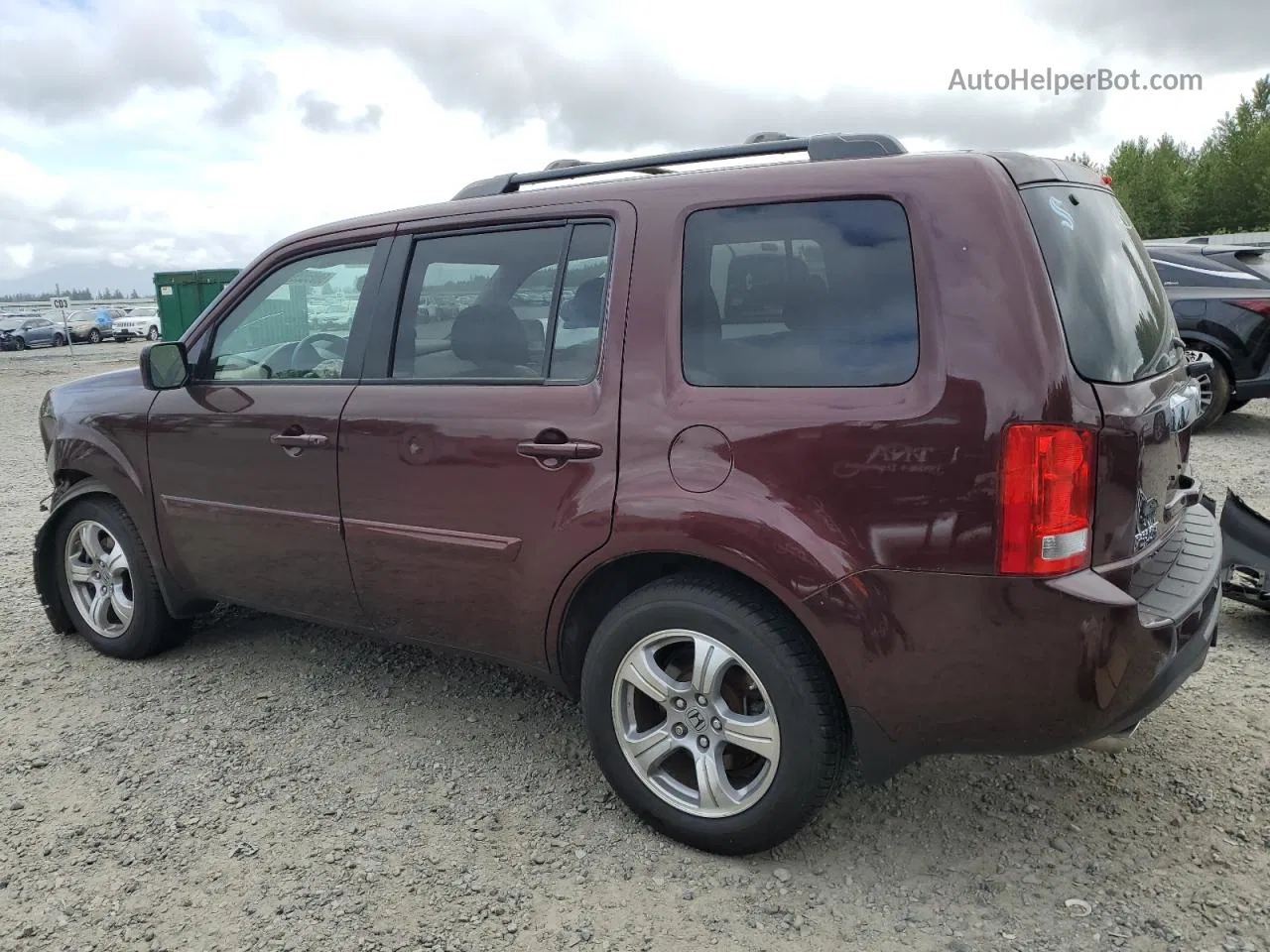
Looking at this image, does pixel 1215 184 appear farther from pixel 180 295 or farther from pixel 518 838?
pixel 518 838

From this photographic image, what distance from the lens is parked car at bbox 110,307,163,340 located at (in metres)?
39.2

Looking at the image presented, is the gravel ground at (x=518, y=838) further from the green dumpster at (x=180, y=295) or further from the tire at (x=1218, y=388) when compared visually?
the green dumpster at (x=180, y=295)

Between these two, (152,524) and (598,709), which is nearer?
(598,709)

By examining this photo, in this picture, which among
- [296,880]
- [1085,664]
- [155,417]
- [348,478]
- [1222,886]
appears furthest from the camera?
[155,417]

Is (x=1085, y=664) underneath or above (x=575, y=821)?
above

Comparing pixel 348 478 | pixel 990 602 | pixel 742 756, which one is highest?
pixel 348 478

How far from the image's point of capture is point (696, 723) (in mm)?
2773

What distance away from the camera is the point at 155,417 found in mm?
3992

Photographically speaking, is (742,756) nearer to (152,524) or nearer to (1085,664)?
(1085,664)

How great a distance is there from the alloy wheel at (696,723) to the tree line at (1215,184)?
5369 centimetres

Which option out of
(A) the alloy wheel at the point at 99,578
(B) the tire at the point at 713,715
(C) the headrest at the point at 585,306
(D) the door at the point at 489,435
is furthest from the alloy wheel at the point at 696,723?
(A) the alloy wheel at the point at 99,578

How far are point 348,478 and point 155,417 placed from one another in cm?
114

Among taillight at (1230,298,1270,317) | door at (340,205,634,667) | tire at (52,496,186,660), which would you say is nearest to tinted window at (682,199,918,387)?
door at (340,205,634,667)

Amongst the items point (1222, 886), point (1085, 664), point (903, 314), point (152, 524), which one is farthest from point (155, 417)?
point (1222, 886)
